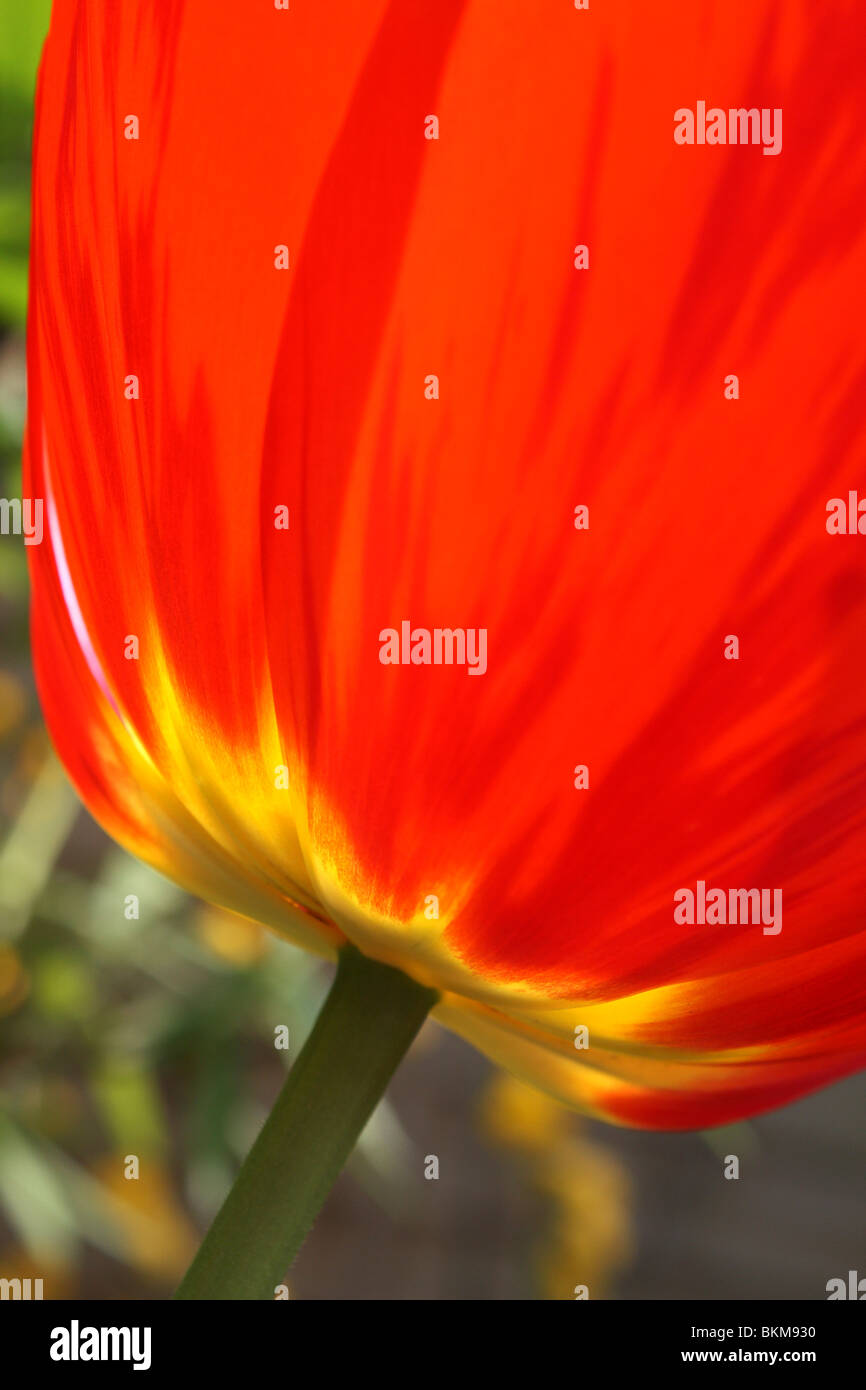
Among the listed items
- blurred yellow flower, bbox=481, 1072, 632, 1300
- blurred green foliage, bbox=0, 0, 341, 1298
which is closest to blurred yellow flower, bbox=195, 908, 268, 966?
blurred green foliage, bbox=0, 0, 341, 1298

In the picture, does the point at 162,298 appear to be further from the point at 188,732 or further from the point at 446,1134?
the point at 446,1134

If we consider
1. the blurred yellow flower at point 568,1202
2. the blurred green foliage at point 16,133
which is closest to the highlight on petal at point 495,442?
the blurred green foliage at point 16,133

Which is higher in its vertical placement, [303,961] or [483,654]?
[303,961]

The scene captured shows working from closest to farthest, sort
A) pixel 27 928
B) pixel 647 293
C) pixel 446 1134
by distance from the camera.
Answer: pixel 647 293 < pixel 27 928 < pixel 446 1134

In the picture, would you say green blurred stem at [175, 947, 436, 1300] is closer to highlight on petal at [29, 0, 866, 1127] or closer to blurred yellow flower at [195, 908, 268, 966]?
highlight on petal at [29, 0, 866, 1127]

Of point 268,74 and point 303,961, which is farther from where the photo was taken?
point 303,961

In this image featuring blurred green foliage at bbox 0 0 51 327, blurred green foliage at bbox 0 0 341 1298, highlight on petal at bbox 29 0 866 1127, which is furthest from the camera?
blurred green foliage at bbox 0 0 341 1298
